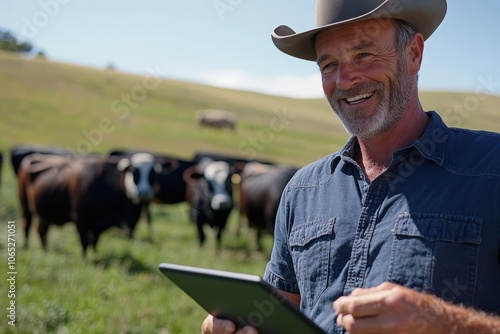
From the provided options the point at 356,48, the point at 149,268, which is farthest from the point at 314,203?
the point at 149,268

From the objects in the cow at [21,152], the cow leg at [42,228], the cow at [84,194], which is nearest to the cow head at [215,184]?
the cow at [84,194]

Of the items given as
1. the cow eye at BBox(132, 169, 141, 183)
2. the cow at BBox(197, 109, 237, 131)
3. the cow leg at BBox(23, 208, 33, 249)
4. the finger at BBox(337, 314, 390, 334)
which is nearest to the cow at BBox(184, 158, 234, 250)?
the cow eye at BBox(132, 169, 141, 183)

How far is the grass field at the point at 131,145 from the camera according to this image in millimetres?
5641

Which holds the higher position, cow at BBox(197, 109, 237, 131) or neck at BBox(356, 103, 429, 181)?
neck at BBox(356, 103, 429, 181)

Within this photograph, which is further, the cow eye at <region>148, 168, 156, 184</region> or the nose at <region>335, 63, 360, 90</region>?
the cow eye at <region>148, 168, 156, 184</region>

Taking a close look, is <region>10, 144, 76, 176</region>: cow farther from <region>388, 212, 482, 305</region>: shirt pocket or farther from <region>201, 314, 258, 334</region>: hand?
<region>388, 212, 482, 305</region>: shirt pocket

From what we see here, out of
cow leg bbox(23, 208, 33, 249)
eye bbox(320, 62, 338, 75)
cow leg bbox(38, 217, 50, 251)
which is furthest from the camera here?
cow leg bbox(23, 208, 33, 249)

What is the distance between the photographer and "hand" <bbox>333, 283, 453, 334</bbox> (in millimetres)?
1543

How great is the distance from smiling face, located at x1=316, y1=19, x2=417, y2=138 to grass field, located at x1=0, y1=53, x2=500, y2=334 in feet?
4.52

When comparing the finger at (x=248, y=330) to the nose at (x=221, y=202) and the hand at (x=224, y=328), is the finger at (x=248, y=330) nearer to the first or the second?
the hand at (x=224, y=328)

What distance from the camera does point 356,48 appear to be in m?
2.22

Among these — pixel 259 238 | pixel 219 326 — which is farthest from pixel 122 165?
pixel 219 326

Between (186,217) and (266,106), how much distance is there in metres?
47.5

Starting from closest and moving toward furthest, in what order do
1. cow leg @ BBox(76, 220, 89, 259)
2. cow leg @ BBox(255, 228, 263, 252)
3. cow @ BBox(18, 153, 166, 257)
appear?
1. cow leg @ BBox(76, 220, 89, 259)
2. cow @ BBox(18, 153, 166, 257)
3. cow leg @ BBox(255, 228, 263, 252)
